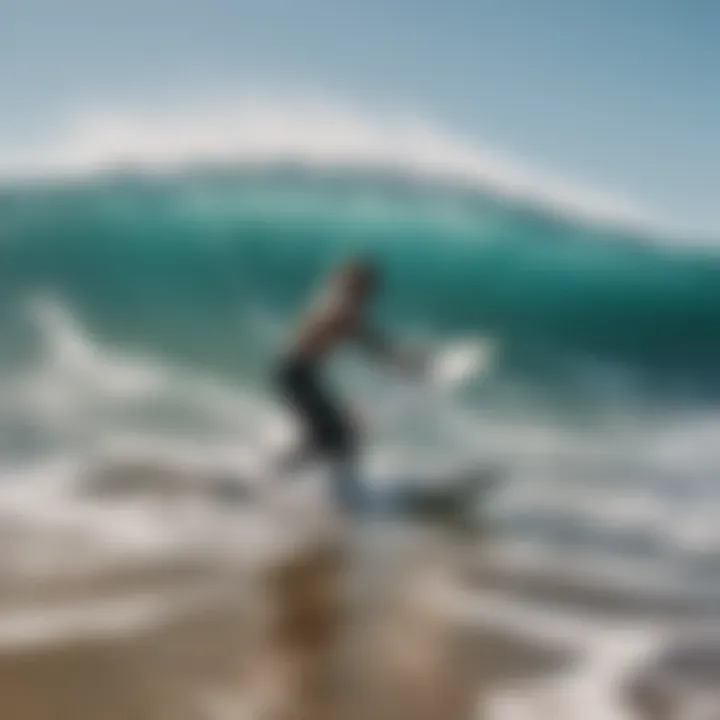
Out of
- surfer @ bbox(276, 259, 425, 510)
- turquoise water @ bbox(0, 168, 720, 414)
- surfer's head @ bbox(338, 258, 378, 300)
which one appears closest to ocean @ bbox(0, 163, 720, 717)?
turquoise water @ bbox(0, 168, 720, 414)

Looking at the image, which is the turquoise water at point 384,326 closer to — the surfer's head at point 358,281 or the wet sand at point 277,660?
the surfer's head at point 358,281

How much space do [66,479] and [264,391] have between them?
157 cm

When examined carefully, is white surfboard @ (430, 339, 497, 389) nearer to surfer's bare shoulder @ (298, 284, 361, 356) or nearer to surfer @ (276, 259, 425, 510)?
surfer @ (276, 259, 425, 510)

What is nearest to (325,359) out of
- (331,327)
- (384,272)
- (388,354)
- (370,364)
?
(331,327)

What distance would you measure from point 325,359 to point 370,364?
118 centimetres

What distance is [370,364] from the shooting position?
5.41m

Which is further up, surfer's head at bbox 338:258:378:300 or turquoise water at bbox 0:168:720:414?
turquoise water at bbox 0:168:720:414

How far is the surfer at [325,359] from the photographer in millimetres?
4117

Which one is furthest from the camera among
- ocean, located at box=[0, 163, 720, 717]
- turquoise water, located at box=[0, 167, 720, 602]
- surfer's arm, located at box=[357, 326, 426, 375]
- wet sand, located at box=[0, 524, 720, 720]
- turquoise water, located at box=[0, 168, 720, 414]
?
turquoise water, located at box=[0, 168, 720, 414]

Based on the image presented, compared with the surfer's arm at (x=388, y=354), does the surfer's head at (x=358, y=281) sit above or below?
above

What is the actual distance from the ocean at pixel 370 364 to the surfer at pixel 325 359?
0.31 meters

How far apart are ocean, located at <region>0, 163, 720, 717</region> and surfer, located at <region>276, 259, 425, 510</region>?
12.2 inches

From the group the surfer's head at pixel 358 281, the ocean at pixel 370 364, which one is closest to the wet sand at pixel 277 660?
the ocean at pixel 370 364

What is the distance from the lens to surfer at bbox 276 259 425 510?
4.12 m
